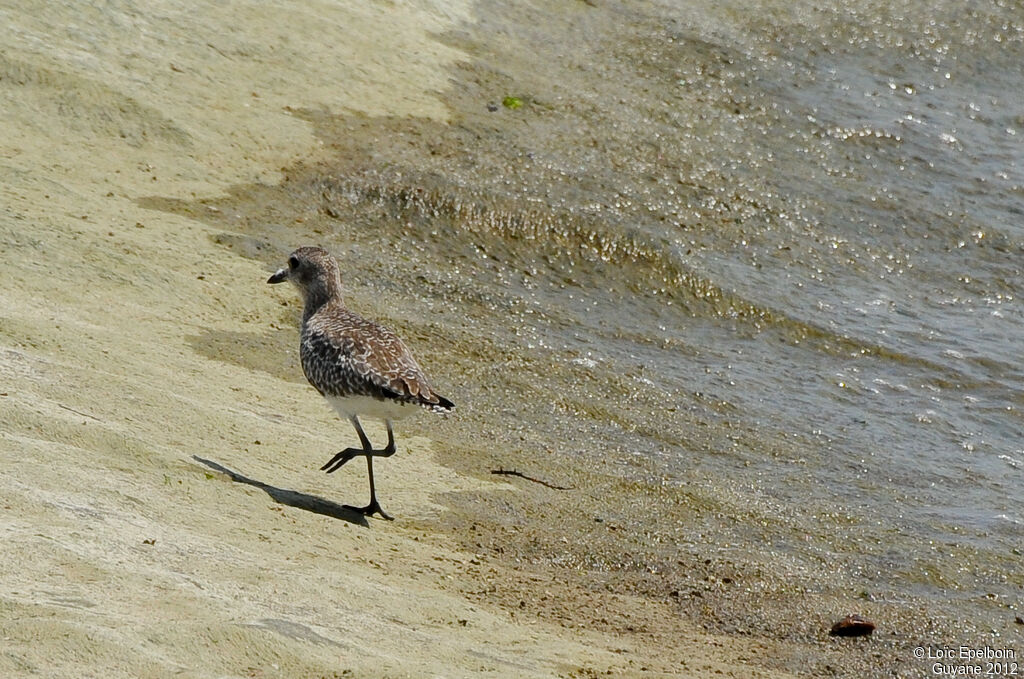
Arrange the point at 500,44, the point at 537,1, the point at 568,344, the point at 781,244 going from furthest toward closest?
the point at 537,1, the point at 500,44, the point at 781,244, the point at 568,344

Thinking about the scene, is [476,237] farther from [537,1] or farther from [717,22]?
[717,22]

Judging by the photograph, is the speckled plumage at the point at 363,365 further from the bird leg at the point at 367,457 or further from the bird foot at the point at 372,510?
the bird foot at the point at 372,510

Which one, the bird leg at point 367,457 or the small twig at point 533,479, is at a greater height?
the bird leg at point 367,457

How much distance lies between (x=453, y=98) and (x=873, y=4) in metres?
6.82

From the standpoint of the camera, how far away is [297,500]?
7.96 metres

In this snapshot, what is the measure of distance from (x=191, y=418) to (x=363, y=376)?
101 centimetres

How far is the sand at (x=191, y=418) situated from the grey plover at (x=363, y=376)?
1.18 feet

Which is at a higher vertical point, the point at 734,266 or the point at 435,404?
the point at 435,404

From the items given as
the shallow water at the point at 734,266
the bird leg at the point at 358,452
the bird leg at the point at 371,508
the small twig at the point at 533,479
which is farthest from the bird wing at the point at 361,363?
the shallow water at the point at 734,266

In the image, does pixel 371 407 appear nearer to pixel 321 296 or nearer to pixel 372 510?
pixel 372 510

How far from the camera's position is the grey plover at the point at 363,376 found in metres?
8.18

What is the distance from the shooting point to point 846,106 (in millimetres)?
16203

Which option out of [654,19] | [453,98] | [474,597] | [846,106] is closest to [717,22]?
[654,19]

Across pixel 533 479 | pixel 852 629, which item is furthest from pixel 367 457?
pixel 852 629
